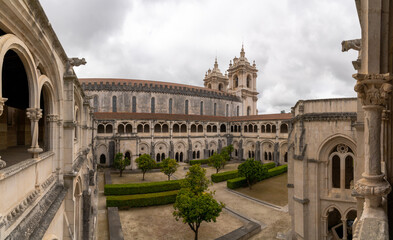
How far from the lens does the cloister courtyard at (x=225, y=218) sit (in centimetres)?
1354

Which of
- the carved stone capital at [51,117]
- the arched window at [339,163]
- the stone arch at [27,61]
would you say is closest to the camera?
the stone arch at [27,61]

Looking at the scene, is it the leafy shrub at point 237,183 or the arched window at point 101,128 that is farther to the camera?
the arched window at point 101,128

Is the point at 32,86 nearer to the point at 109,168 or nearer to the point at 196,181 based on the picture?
the point at 196,181

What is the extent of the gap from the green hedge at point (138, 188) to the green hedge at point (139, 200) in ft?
6.27

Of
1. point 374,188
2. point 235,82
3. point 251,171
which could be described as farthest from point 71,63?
point 235,82

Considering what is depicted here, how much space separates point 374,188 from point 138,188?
1965 centimetres

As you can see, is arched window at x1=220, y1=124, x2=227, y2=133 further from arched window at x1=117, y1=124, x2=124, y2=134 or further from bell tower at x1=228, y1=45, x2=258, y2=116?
arched window at x1=117, y1=124, x2=124, y2=134

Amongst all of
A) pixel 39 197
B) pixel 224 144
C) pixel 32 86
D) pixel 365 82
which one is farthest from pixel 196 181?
pixel 224 144

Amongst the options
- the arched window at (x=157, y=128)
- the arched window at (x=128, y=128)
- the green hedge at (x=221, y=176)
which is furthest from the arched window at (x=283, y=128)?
the arched window at (x=128, y=128)

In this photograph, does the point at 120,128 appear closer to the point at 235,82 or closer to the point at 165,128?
the point at 165,128

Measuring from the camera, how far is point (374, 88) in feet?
10.2

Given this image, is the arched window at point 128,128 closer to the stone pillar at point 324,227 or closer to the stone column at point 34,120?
the stone pillar at point 324,227

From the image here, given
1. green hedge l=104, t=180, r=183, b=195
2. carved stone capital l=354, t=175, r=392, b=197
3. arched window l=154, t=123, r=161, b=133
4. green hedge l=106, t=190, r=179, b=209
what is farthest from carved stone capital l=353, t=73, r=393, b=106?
arched window l=154, t=123, r=161, b=133

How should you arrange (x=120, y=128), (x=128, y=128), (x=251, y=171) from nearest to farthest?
(x=251, y=171) → (x=120, y=128) → (x=128, y=128)
